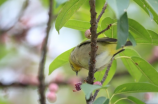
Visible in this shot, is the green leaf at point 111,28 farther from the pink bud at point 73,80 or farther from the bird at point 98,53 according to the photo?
the pink bud at point 73,80

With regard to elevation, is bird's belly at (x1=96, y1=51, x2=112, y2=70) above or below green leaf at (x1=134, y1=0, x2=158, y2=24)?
below

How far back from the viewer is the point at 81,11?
3.52m

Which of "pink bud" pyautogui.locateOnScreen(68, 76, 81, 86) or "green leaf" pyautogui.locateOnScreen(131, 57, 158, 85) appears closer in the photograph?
"green leaf" pyautogui.locateOnScreen(131, 57, 158, 85)

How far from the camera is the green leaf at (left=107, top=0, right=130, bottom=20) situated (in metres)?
1.29

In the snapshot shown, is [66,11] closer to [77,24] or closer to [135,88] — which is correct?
[77,24]

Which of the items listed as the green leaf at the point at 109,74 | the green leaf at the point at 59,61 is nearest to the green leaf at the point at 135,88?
the green leaf at the point at 109,74

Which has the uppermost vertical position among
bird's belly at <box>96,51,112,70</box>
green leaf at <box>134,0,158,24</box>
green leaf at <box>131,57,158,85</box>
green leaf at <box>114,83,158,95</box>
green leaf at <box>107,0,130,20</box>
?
green leaf at <box>134,0,158,24</box>

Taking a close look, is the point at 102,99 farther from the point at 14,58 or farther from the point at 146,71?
the point at 14,58

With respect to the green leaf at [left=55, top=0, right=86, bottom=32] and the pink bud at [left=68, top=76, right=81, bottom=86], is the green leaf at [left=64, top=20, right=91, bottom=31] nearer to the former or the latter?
the green leaf at [left=55, top=0, right=86, bottom=32]

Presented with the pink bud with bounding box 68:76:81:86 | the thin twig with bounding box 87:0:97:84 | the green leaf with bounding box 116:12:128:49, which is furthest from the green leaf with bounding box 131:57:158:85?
the pink bud with bounding box 68:76:81:86

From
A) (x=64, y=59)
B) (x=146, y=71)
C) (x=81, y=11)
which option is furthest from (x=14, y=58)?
(x=146, y=71)

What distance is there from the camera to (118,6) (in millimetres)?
1317

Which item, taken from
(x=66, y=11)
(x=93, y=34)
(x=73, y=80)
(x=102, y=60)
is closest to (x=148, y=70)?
(x=102, y=60)

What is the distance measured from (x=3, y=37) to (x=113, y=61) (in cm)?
230
